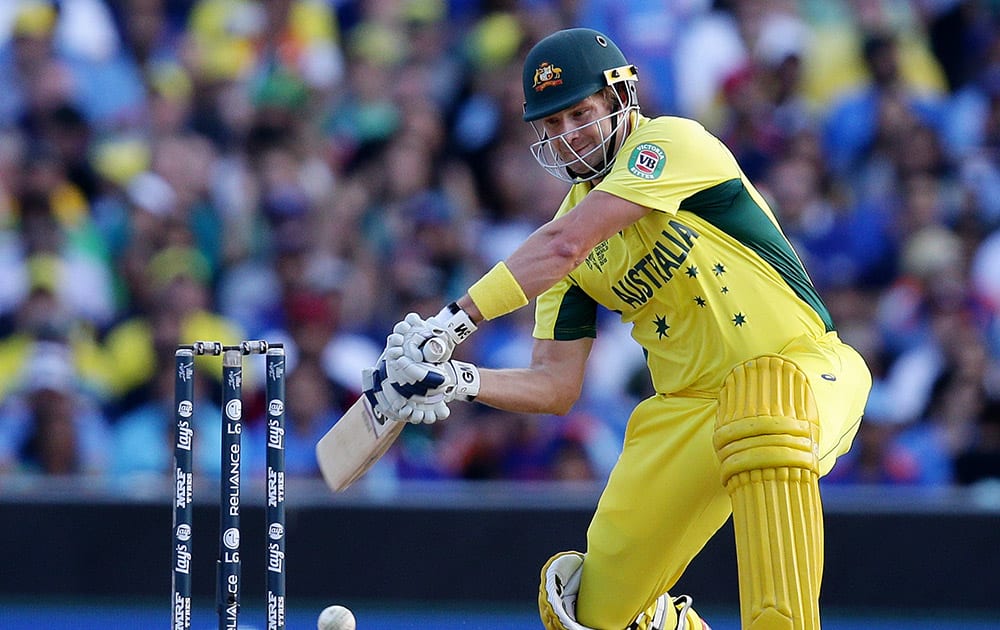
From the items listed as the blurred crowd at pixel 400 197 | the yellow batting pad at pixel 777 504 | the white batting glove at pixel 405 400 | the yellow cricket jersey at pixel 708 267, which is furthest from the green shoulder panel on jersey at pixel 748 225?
the blurred crowd at pixel 400 197

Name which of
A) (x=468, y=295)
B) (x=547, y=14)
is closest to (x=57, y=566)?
(x=468, y=295)

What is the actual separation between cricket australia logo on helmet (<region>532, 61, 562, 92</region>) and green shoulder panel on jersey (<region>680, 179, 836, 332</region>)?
1.58 ft

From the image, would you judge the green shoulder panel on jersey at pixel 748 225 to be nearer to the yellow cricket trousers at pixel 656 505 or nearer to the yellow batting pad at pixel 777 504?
the yellow cricket trousers at pixel 656 505

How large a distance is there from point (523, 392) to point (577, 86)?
914 millimetres

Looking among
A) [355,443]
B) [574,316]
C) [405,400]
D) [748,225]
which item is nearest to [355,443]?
[355,443]

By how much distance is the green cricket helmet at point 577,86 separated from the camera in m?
4.18

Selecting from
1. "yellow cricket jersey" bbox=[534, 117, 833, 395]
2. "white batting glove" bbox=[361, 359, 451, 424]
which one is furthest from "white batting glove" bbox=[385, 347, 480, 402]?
"yellow cricket jersey" bbox=[534, 117, 833, 395]

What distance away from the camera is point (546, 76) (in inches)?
165

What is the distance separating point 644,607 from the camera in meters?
4.42

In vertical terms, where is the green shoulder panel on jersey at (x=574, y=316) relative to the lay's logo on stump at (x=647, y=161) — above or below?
below

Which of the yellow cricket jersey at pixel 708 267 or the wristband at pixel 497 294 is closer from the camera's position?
the wristband at pixel 497 294

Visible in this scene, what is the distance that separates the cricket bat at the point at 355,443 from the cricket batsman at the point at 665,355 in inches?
4.6

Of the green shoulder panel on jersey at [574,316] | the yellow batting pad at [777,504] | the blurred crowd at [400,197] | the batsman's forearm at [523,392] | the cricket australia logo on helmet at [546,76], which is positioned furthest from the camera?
the blurred crowd at [400,197]

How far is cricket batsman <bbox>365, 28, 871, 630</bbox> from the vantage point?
375 cm
